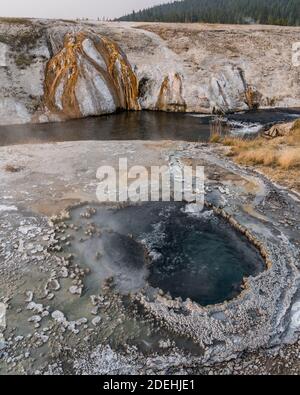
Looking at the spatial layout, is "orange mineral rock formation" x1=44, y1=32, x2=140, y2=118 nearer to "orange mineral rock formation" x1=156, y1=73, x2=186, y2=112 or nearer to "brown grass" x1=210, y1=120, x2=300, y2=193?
"orange mineral rock formation" x1=156, y1=73, x2=186, y2=112

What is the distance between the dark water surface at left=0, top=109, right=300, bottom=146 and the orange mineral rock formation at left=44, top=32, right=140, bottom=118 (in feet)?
4.20

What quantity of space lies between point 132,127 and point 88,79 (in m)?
6.38

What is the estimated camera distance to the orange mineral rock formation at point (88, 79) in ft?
87.2

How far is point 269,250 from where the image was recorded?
9391mm

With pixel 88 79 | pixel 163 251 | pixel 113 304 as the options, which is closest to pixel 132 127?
pixel 88 79

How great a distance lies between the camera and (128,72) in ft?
95.5

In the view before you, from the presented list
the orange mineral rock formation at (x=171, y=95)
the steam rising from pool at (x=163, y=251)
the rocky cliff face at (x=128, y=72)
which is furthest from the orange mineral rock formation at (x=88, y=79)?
the steam rising from pool at (x=163, y=251)

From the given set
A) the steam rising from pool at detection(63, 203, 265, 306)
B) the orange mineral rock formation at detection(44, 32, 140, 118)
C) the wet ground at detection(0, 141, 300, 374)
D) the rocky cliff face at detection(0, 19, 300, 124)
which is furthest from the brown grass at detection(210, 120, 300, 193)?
the orange mineral rock formation at detection(44, 32, 140, 118)

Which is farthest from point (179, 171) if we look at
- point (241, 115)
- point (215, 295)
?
point (241, 115)

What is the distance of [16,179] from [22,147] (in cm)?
499

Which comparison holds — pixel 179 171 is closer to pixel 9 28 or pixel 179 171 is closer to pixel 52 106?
pixel 52 106

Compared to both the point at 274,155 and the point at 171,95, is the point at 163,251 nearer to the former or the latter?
the point at 274,155

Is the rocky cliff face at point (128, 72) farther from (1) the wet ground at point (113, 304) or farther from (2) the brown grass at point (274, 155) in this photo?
(1) the wet ground at point (113, 304)

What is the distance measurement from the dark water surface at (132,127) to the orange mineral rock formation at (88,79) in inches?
50.4
